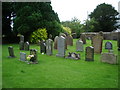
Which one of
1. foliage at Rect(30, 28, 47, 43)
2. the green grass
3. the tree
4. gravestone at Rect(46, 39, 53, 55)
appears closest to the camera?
the green grass

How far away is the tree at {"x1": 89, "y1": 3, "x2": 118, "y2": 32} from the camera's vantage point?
1917 inches

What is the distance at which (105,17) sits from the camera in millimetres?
50156

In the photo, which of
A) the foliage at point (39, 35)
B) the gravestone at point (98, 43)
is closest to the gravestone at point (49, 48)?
the gravestone at point (98, 43)

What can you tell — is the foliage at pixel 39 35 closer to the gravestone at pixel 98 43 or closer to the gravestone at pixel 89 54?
the gravestone at pixel 98 43

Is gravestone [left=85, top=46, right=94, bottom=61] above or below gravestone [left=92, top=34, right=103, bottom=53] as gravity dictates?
below

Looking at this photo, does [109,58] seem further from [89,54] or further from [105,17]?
[105,17]

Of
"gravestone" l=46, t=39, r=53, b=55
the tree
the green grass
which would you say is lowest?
the green grass

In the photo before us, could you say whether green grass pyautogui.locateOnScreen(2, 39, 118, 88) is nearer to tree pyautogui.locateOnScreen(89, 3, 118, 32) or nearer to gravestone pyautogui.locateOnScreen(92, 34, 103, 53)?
gravestone pyautogui.locateOnScreen(92, 34, 103, 53)

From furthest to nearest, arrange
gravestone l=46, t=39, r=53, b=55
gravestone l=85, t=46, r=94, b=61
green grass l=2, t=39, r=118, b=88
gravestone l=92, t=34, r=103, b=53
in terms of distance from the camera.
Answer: gravestone l=92, t=34, r=103, b=53 < gravestone l=46, t=39, r=53, b=55 < gravestone l=85, t=46, r=94, b=61 < green grass l=2, t=39, r=118, b=88

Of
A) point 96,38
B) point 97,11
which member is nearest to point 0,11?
point 96,38

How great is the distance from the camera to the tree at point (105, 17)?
160 feet

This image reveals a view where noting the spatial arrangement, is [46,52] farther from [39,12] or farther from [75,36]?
[75,36]

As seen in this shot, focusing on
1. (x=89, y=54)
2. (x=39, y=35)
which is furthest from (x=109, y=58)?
(x=39, y=35)

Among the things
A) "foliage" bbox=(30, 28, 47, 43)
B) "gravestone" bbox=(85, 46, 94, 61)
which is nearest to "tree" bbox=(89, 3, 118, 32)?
"foliage" bbox=(30, 28, 47, 43)
